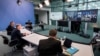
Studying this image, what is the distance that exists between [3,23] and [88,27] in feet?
25.6

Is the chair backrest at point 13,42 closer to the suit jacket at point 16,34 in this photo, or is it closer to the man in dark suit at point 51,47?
the suit jacket at point 16,34

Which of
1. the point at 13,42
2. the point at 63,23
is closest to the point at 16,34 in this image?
the point at 13,42

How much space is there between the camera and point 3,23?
1001 centimetres

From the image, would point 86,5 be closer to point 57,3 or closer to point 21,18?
point 57,3

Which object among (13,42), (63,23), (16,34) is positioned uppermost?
(16,34)

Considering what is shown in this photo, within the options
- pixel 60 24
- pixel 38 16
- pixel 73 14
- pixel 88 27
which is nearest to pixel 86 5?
pixel 73 14

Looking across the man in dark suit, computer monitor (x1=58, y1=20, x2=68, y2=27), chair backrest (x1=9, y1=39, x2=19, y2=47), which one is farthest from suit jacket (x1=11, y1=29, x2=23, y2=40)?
computer monitor (x1=58, y1=20, x2=68, y2=27)

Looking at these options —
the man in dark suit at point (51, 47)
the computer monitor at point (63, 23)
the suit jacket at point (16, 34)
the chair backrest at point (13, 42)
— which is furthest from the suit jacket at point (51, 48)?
the computer monitor at point (63, 23)

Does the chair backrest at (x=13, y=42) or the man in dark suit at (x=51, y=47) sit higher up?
the man in dark suit at (x=51, y=47)

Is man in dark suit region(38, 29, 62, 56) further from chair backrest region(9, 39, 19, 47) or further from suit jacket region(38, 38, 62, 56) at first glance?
chair backrest region(9, 39, 19, 47)

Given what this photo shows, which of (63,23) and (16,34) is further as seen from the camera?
(63,23)

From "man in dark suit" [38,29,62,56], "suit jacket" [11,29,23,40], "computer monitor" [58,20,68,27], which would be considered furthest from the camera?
"computer monitor" [58,20,68,27]

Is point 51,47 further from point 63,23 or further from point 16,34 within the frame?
point 63,23

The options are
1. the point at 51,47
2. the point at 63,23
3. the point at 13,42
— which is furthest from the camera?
the point at 63,23
